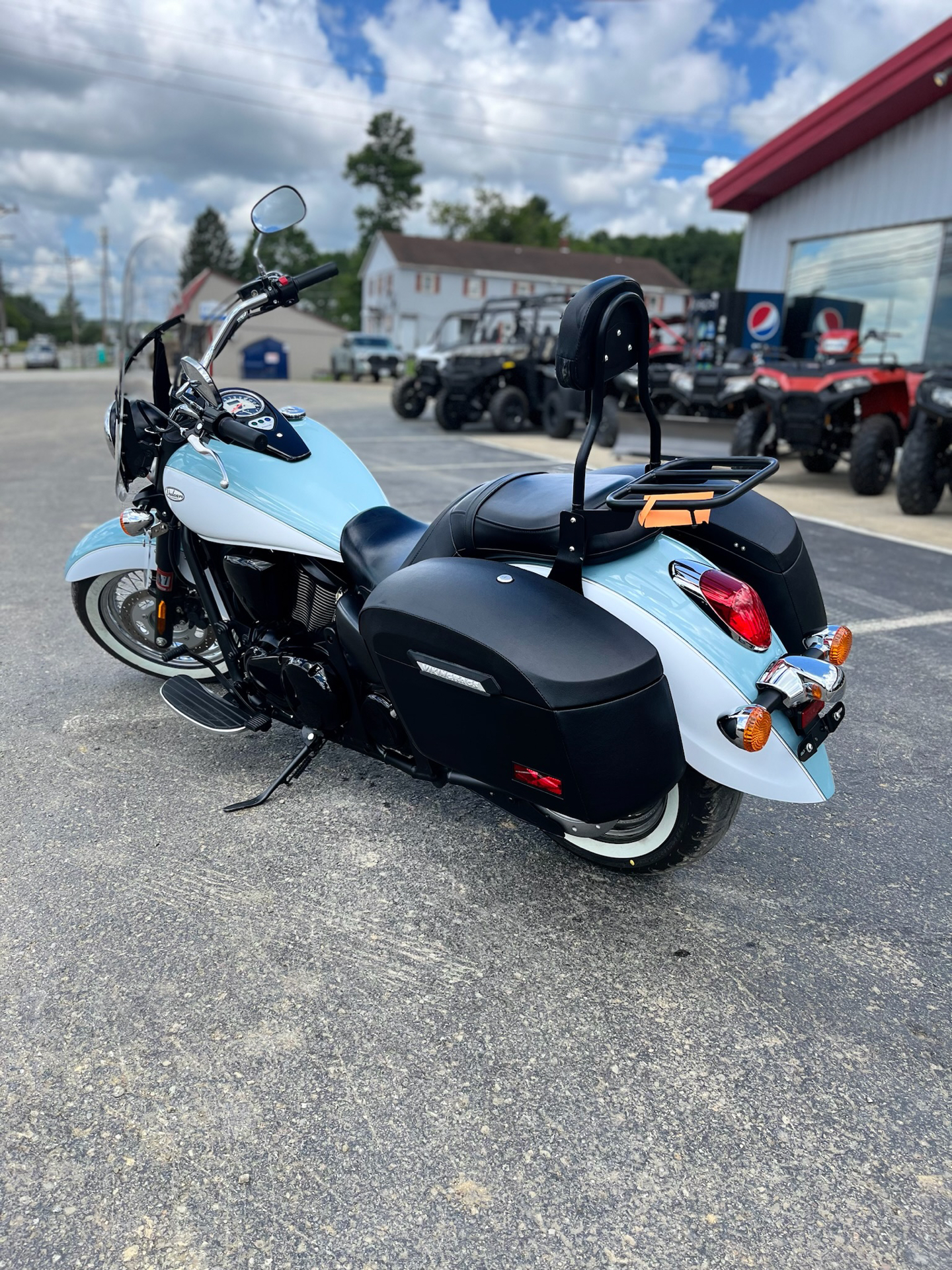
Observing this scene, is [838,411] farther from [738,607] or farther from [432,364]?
[738,607]

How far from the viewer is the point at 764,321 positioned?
14023 mm

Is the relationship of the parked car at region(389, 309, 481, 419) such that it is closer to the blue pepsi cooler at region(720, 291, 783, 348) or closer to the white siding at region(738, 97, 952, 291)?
the blue pepsi cooler at region(720, 291, 783, 348)

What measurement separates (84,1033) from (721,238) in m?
90.2

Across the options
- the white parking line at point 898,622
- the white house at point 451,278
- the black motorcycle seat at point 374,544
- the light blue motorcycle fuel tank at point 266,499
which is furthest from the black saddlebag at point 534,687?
A: the white house at point 451,278

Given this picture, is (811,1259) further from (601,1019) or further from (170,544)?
(170,544)

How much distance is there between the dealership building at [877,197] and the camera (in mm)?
12070

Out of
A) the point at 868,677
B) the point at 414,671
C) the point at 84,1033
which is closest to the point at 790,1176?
the point at 414,671

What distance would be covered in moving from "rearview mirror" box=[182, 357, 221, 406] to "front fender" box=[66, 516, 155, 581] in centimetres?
80

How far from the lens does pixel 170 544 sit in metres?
3.03

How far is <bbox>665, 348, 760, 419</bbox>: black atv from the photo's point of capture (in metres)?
10.7

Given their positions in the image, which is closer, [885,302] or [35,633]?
[35,633]

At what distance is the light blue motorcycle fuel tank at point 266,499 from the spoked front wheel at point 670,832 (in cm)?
110

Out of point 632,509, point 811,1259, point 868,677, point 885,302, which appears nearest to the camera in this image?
point 811,1259

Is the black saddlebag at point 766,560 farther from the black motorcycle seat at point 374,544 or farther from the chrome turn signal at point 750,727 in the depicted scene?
the black motorcycle seat at point 374,544
